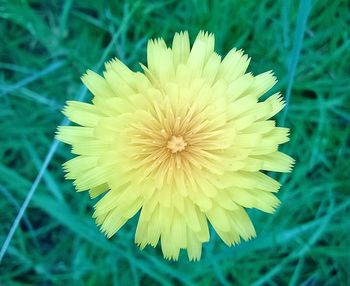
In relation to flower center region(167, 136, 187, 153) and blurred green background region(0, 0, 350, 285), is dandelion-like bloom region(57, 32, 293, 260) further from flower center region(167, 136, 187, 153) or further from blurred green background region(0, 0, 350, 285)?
blurred green background region(0, 0, 350, 285)

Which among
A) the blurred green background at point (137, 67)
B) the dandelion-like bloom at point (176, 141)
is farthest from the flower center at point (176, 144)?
the blurred green background at point (137, 67)

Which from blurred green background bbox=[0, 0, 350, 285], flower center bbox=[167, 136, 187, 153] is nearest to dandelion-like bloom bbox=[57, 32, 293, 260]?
flower center bbox=[167, 136, 187, 153]

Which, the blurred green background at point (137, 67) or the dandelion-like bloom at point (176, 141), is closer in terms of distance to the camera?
the dandelion-like bloom at point (176, 141)

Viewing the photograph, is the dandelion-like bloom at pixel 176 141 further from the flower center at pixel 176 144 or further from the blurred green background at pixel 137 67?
the blurred green background at pixel 137 67

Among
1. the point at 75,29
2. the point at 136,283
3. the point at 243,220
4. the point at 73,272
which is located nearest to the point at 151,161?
the point at 243,220
